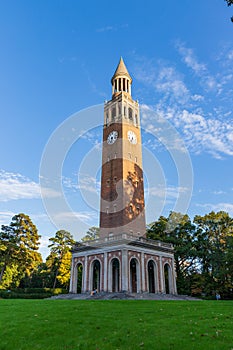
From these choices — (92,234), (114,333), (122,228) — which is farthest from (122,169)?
(114,333)

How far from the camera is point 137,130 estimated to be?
167 feet

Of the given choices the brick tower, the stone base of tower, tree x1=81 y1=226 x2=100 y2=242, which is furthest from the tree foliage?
tree x1=81 y1=226 x2=100 y2=242

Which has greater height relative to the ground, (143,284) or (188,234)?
(188,234)

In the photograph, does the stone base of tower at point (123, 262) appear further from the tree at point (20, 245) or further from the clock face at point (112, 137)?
the clock face at point (112, 137)

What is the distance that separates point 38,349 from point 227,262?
1395 inches

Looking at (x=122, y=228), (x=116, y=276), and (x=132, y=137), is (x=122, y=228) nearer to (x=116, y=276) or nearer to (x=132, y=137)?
(x=116, y=276)

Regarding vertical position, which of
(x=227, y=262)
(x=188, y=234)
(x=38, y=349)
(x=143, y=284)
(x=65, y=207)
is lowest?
(x=38, y=349)

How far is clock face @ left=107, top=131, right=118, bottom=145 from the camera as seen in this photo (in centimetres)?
4831

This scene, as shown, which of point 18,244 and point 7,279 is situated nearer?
point 18,244

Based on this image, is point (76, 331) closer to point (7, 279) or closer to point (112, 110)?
point (112, 110)

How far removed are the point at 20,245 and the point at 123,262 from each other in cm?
1965

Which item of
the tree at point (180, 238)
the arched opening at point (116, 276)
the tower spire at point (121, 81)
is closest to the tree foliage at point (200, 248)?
the tree at point (180, 238)

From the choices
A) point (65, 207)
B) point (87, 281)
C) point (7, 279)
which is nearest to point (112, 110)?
point (87, 281)

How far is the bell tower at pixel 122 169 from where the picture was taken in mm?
41906
